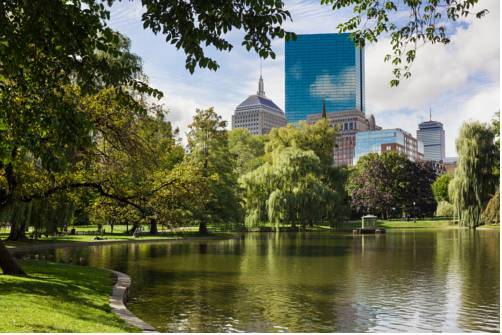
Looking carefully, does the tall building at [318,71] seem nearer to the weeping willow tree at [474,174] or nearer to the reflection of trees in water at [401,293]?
the reflection of trees in water at [401,293]

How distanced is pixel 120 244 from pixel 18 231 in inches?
239

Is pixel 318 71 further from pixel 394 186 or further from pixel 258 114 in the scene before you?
pixel 258 114

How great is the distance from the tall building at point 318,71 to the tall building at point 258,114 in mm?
6946

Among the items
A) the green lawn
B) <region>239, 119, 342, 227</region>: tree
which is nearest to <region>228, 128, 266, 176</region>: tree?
<region>239, 119, 342, 227</region>: tree

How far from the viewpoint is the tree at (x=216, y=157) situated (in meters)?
45.8

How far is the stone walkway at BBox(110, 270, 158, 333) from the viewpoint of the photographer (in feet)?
30.3

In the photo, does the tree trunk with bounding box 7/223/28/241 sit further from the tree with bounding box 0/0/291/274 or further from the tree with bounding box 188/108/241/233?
the tree with bounding box 0/0/291/274

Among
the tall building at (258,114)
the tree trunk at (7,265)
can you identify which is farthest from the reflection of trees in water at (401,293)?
the tall building at (258,114)

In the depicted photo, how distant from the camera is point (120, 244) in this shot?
1323 inches

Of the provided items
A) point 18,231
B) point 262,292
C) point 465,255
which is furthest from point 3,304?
point 18,231

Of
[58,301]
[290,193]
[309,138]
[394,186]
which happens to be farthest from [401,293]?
[394,186]

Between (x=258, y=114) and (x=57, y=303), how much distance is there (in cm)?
13188

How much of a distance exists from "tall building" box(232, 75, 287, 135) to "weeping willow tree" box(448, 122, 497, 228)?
76860 millimetres

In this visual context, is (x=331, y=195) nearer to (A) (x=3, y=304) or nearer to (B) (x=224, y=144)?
(B) (x=224, y=144)
